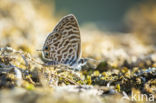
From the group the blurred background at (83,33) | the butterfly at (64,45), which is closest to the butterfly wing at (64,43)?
the butterfly at (64,45)

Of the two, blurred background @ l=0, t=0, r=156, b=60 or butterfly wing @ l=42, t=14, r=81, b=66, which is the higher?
blurred background @ l=0, t=0, r=156, b=60

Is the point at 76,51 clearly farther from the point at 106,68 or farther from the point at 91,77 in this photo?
the point at 106,68

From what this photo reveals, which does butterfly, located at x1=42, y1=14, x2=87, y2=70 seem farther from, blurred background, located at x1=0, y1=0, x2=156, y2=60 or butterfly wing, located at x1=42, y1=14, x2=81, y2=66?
blurred background, located at x1=0, y1=0, x2=156, y2=60

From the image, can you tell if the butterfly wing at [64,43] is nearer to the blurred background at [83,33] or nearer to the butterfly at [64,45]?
the butterfly at [64,45]

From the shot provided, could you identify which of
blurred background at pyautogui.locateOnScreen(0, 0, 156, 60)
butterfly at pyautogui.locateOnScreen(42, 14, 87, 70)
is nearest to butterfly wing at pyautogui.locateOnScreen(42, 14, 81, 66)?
butterfly at pyautogui.locateOnScreen(42, 14, 87, 70)

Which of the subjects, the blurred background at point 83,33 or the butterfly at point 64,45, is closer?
the butterfly at point 64,45

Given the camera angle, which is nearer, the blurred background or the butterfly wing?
the butterfly wing

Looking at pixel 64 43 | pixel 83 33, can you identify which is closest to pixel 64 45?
pixel 64 43

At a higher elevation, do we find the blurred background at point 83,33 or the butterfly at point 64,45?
the blurred background at point 83,33
